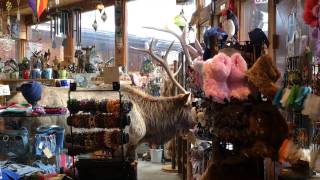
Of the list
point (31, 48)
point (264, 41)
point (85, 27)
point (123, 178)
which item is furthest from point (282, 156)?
point (31, 48)

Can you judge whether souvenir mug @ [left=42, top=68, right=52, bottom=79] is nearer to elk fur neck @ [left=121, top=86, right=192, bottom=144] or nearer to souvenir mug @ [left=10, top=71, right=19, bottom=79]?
souvenir mug @ [left=10, top=71, right=19, bottom=79]

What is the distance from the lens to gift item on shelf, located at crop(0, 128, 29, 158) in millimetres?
3051

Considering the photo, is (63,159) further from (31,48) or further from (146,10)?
(31,48)

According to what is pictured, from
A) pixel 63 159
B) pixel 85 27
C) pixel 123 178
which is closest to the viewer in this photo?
pixel 123 178

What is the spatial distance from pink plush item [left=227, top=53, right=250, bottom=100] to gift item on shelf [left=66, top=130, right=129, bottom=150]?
40.4 inches

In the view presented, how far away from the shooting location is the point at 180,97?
4723 millimetres

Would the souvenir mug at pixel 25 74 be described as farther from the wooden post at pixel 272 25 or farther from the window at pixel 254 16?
the wooden post at pixel 272 25

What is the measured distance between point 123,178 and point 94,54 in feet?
14.8

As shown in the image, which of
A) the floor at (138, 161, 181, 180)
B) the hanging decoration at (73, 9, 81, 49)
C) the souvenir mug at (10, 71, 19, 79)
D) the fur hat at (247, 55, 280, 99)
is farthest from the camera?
the hanging decoration at (73, 9, 81, 49)

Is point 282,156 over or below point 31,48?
below

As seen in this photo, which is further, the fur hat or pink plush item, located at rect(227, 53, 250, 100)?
pink plush item, located at rect(227, 53, 250, 100)

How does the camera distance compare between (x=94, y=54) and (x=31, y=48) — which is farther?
(x=31, y=48)

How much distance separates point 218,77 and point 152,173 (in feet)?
16.1

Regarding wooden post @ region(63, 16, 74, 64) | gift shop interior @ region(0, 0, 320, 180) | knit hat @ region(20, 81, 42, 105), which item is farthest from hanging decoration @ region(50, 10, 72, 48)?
knit hat @ region(20, 81, 42, 105)
